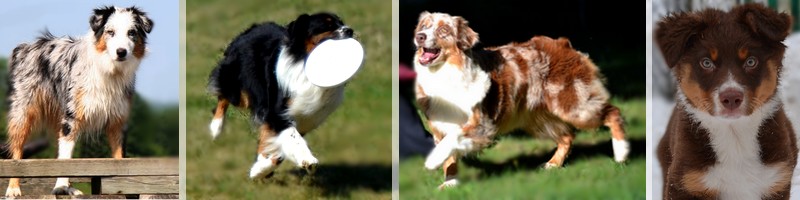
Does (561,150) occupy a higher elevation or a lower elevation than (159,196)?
higher

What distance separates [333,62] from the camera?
7051 millimetres

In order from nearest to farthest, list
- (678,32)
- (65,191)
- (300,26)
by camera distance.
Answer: (678,32)
(300,26)
(65,191)

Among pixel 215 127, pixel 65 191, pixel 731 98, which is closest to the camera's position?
pixel 731 98

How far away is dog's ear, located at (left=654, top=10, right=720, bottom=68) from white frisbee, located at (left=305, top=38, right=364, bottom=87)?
160 centimetres

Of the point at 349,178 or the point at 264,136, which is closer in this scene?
the point at 264,136

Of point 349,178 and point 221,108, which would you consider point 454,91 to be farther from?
point 221,108

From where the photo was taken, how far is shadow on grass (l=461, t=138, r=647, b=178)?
7086mm

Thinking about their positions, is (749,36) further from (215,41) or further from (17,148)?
(17,148)

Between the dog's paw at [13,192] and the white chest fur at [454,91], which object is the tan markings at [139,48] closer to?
the dog's paw at [13,192]

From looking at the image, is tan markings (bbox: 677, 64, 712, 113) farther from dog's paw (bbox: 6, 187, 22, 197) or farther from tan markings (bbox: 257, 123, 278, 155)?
dog's paw (bbox: 6, 187, 22, 197)

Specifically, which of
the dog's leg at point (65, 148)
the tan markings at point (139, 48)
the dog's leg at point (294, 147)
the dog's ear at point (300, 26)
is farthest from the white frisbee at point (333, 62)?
the dog's leg at point (65, 148)

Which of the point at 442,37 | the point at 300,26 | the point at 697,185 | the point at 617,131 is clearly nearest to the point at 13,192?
the point at 300,26

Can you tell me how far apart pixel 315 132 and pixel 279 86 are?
1.14 ft

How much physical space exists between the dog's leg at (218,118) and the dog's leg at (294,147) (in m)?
0.43
